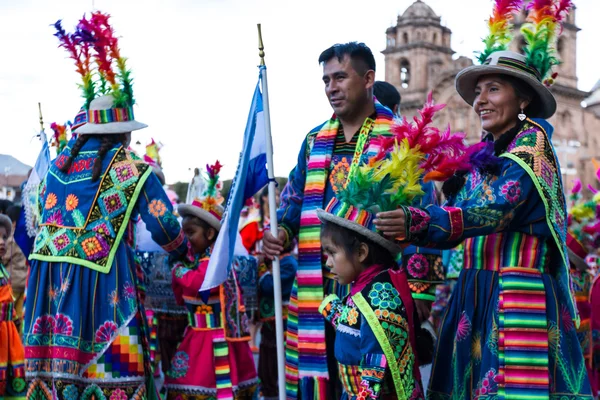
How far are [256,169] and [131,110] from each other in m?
1.27

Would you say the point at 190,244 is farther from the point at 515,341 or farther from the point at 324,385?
the point at 515,341

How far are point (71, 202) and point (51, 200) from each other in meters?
0.21

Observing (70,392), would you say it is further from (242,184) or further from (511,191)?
(511,191)

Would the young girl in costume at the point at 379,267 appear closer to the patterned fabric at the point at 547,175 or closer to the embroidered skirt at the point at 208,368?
the patterned fabric at the point at 547,175

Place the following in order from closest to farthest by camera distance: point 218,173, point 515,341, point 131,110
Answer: point 515,341, point 131,110, point 218,173

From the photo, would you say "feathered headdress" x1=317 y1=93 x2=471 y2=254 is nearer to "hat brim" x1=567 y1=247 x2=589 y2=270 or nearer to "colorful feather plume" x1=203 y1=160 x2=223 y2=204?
"colorful feather plume" x1=203 y1=160 x2=223 y2=204

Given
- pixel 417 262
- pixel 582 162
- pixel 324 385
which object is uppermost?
pixel 582 162

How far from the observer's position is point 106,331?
237 inches

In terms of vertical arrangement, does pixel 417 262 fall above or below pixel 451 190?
below

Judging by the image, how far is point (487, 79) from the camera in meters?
4.45

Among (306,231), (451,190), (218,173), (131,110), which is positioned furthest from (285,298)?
(451,190)

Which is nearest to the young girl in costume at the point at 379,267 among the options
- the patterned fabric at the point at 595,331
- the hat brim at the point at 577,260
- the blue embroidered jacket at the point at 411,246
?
the blue embroidered jacket at the point at 411,246

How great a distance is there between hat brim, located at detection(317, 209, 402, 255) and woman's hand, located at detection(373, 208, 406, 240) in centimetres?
28

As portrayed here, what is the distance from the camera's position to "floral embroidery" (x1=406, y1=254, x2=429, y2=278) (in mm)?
4906
